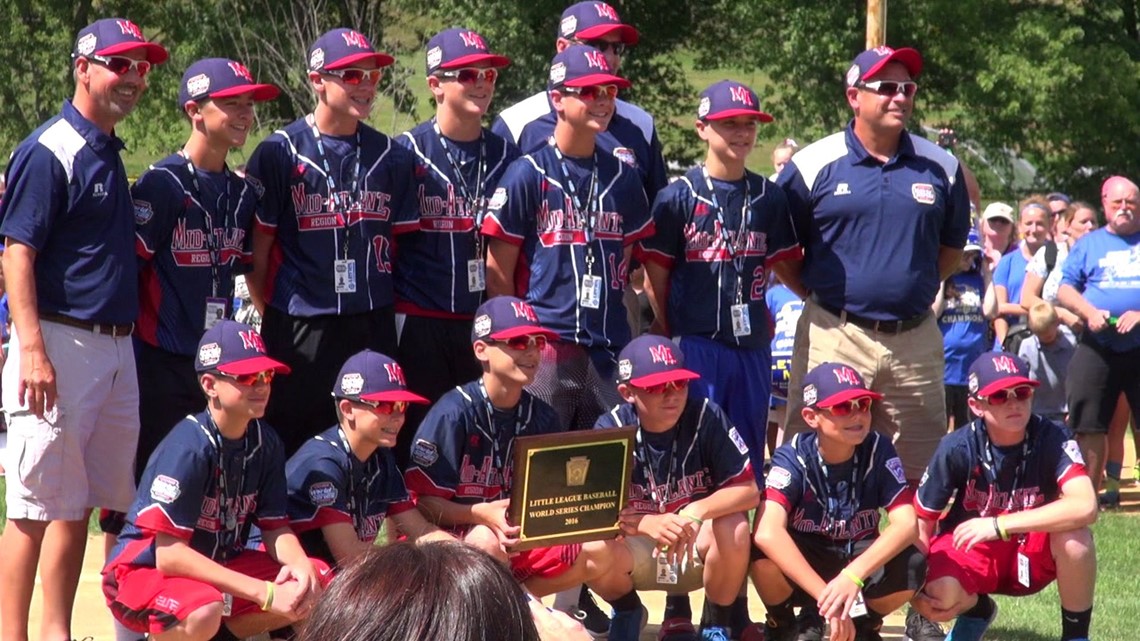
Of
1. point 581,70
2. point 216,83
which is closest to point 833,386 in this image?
point 581,70

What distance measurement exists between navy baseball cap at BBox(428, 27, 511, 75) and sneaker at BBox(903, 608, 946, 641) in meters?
3.12

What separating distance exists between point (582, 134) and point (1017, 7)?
69.0 ft

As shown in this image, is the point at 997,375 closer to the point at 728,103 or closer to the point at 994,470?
the point at 994,470

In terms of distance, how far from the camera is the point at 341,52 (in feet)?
21.9

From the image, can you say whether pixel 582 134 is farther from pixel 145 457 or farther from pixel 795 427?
pixel 145 457

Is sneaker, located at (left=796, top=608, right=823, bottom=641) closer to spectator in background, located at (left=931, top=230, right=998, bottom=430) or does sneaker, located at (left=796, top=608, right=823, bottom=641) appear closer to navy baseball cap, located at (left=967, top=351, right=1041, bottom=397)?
navy baseball cap, located at (left=967, top=351, right=1041, bottom=397)

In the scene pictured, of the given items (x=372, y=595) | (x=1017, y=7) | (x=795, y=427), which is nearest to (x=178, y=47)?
(x=1017, y=7)

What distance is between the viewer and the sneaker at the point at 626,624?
677 cm

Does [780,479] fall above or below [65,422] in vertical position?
below

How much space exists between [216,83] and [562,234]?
1599 mm

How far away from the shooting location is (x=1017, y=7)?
2597 centimetres

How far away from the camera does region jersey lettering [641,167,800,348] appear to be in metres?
7.03

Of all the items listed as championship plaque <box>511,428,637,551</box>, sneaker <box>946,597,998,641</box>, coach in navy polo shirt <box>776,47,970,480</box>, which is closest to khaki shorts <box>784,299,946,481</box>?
coach in navy polo shirt <box>776,47,970,480</box>

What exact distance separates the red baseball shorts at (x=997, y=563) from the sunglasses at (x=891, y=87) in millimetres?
2112
